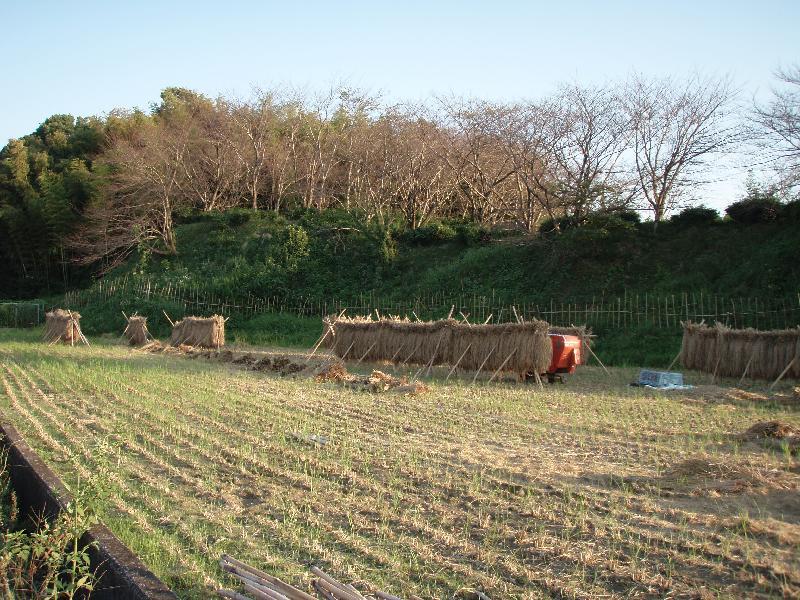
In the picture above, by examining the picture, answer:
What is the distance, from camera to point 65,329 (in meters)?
26.9

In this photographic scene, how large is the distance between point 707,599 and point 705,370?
13.6 m

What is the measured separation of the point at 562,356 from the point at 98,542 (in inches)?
505

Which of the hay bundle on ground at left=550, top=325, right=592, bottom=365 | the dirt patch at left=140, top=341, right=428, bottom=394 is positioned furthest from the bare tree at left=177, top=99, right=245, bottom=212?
the hay bundle on ground at left=550, top=325, right=592, bottom=365

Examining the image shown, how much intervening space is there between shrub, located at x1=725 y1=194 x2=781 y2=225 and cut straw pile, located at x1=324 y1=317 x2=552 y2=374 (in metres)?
16.1

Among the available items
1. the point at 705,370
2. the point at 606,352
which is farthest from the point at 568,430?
the point at 606,352

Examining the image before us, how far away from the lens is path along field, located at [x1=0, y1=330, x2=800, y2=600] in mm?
5176

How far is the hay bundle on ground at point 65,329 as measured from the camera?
26688 millimetres

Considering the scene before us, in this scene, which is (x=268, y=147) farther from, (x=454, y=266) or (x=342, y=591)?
(x=342, y=591)

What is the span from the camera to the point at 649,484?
7211 mm

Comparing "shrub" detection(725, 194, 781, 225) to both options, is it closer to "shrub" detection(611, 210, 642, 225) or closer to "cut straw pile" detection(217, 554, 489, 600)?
"shrub" detection(611, 210, 642, 225)

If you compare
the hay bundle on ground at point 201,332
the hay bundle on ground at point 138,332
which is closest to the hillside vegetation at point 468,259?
the hay bundle on ground at point 138,332

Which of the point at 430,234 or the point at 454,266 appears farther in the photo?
the point at 430,234

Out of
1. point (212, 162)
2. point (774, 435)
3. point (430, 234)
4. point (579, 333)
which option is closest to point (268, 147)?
point (212, 162)

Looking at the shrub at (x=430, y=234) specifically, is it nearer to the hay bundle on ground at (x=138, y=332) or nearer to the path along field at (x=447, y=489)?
the hay bundle on ground at (x=138, y=332)
